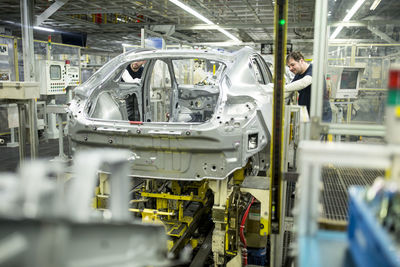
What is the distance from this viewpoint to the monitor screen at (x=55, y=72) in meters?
9.11

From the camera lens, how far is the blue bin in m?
1.04

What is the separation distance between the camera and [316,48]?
2439mm

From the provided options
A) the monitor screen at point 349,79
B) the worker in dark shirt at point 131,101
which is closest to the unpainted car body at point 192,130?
the worker in dark shirt at point 131,101

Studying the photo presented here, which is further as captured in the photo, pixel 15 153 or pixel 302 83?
pixel 15 153

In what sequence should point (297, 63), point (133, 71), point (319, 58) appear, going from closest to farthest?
point (319, 58) → point (297, 63) → point (133, 71)

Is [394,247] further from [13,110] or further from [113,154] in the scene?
[13,110]

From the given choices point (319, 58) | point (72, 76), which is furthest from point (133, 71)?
point (72, 76)

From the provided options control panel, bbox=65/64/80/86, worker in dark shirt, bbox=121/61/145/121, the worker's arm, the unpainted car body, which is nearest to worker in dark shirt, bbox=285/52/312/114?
the worker's arm

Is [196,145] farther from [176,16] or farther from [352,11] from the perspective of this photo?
[176,16]

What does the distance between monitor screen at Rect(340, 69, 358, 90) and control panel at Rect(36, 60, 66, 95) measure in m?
6.75

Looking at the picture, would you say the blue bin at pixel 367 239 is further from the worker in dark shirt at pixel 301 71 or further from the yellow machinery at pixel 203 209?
the worker in dark shirt at pixel 301 71

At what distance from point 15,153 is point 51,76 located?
2.24 metres

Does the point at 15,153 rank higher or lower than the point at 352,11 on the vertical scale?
lower

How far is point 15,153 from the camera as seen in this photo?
25.8 ft
